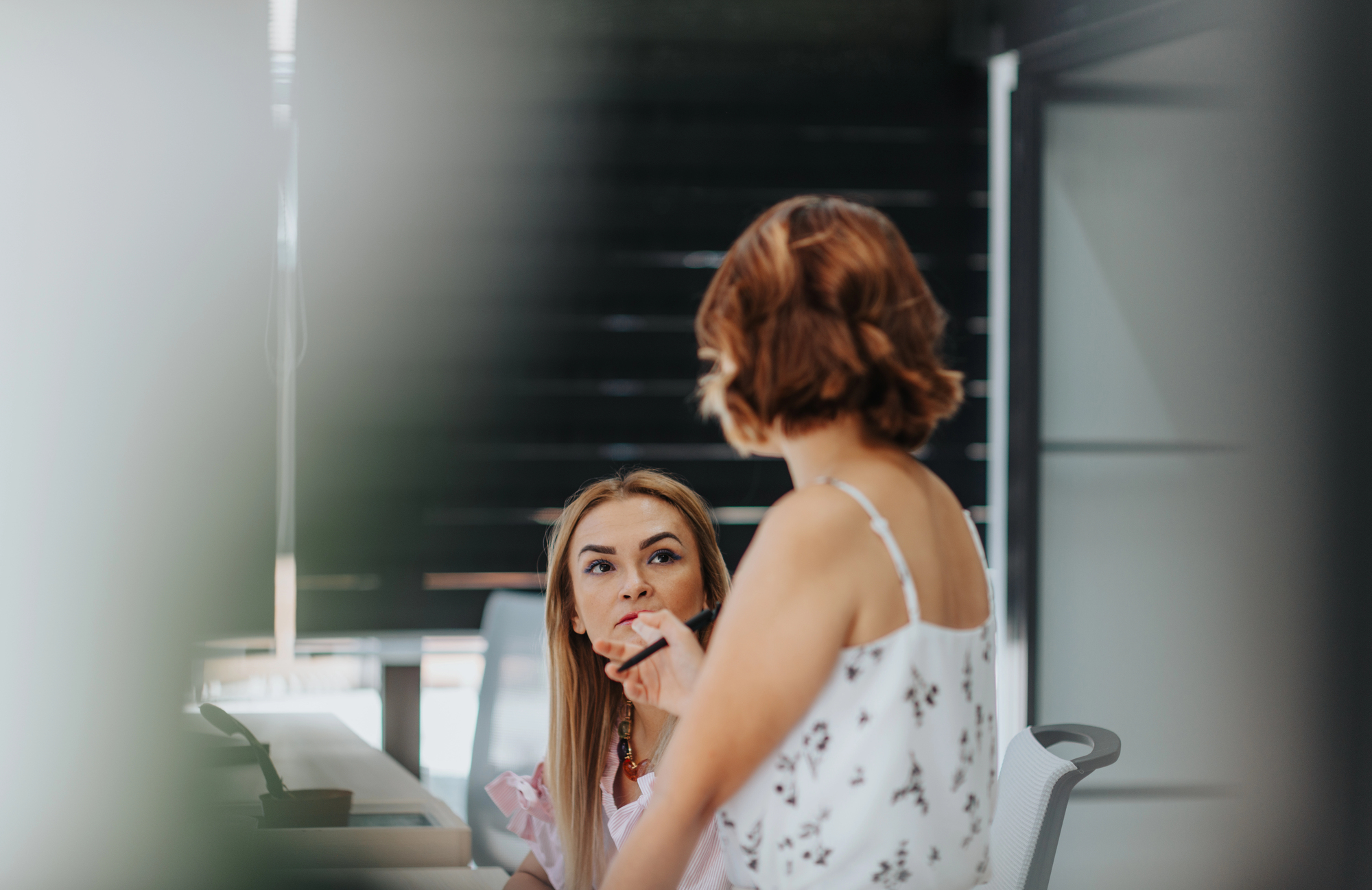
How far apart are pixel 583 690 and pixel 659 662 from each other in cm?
38

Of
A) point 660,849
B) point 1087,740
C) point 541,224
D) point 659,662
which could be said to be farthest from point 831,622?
point 541,224

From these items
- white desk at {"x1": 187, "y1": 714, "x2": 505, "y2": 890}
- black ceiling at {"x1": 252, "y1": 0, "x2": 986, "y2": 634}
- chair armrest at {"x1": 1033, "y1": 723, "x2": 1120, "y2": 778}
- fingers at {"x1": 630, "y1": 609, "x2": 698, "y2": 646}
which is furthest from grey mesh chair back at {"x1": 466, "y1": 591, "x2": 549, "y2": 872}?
fingers at {"x1": 630, "y1": 609, "x2": 698, "y2": 646}

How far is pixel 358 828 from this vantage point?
59.9 inches

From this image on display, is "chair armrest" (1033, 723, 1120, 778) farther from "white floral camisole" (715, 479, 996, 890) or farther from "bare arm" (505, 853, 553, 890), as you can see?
"bare arm" (505, 853, 553, 890)

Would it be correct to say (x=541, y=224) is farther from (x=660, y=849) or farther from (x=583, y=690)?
(x=660, y=849)

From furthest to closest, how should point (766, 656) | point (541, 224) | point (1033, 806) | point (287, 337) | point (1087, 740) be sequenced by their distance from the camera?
point (541, 224)
point (287, 337)
point (1087, 740)
point (1033, 806)
point (766, 656)

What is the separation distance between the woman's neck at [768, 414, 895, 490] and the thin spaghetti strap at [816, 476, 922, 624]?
0.04 meters

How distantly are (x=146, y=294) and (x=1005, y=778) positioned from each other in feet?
3.53

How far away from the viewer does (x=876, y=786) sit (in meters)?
0.84

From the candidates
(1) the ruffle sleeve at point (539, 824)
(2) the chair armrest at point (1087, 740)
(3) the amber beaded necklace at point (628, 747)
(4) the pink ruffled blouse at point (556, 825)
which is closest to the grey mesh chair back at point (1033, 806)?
(2) the chair armrest at point (1087, 740)

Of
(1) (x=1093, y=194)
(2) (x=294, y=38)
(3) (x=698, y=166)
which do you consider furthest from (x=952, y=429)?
(2) (x=294, y=38)

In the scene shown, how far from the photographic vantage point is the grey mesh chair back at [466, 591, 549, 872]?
2477 millimetres

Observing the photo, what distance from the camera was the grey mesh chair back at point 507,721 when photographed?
97.5 inches

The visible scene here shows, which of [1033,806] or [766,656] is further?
[1033,806]
